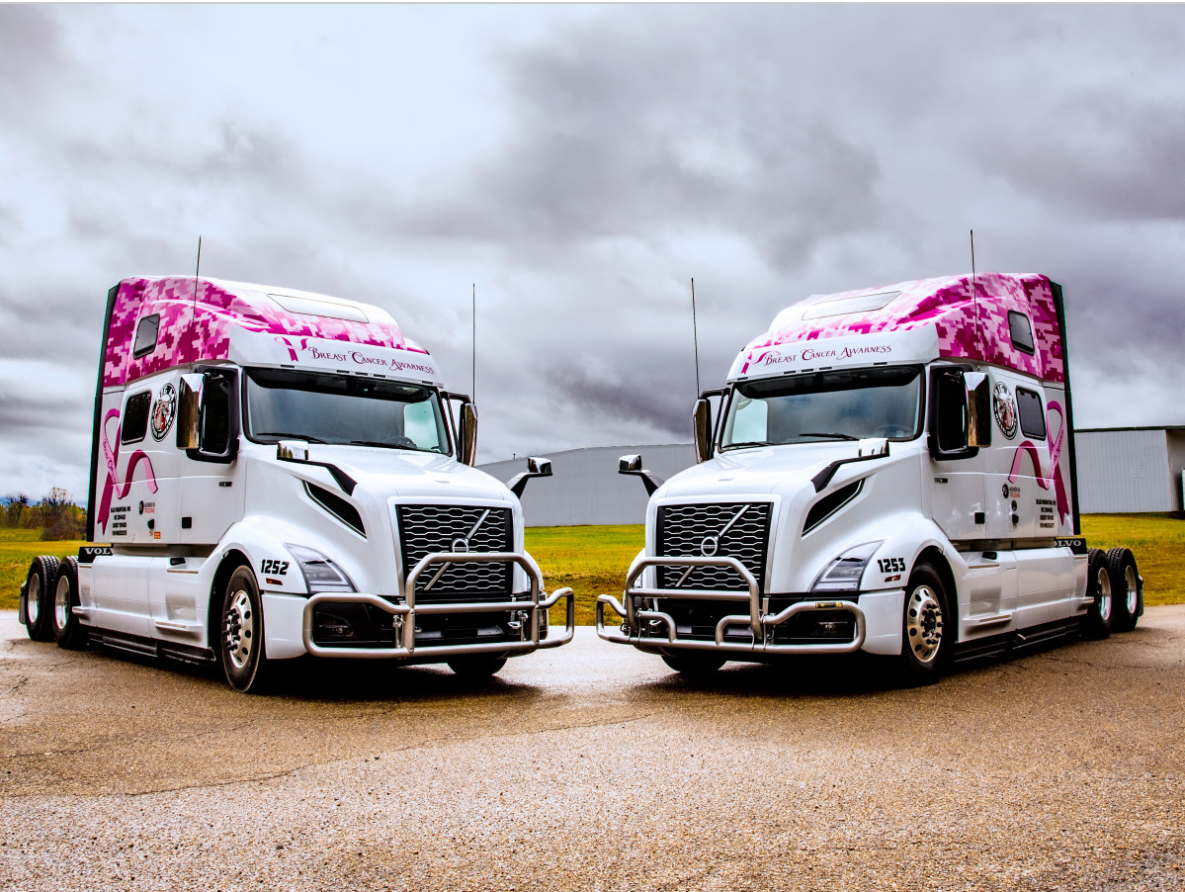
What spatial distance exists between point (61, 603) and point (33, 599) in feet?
3.33

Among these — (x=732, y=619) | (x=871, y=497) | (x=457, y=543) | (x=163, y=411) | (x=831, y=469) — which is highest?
(x=163, y=411)

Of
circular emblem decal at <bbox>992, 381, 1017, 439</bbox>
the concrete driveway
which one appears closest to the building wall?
circular emblem decal at <bbox>992, 381, 1017, 439</bbox>

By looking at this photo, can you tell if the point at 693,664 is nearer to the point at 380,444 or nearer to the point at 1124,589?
the point at 380,444

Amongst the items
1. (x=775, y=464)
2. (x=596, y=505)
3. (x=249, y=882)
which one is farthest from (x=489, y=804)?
(x=596, y=505)

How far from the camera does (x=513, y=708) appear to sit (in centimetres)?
887

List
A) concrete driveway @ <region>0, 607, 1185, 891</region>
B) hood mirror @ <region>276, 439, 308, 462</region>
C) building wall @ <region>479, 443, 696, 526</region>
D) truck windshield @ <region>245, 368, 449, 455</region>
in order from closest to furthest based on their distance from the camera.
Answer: concrete driveway @ <region>0, 607, 1185, 891</region>
hood mirror @ <region>276, 439, 308, 462</region>
truck windshield @ <region>245, 368, 449, 455</region>
building wall @ <region>479, 443, 696, 526</region>

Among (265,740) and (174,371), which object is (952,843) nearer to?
(265,740)

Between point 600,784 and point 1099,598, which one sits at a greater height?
point 1099,598

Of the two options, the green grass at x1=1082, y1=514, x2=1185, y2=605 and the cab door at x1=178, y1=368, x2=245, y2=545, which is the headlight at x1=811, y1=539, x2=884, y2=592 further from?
the green grass at x1=1082, y1=514, x2=1185, y2=605

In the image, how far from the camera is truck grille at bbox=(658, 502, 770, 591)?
9258mm

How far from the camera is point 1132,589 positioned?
14.5m

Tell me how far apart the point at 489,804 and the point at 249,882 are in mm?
1460

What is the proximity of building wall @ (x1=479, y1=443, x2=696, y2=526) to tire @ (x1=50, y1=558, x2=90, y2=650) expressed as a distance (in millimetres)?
52928

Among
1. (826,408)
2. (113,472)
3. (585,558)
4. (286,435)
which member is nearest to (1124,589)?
(826,408)
